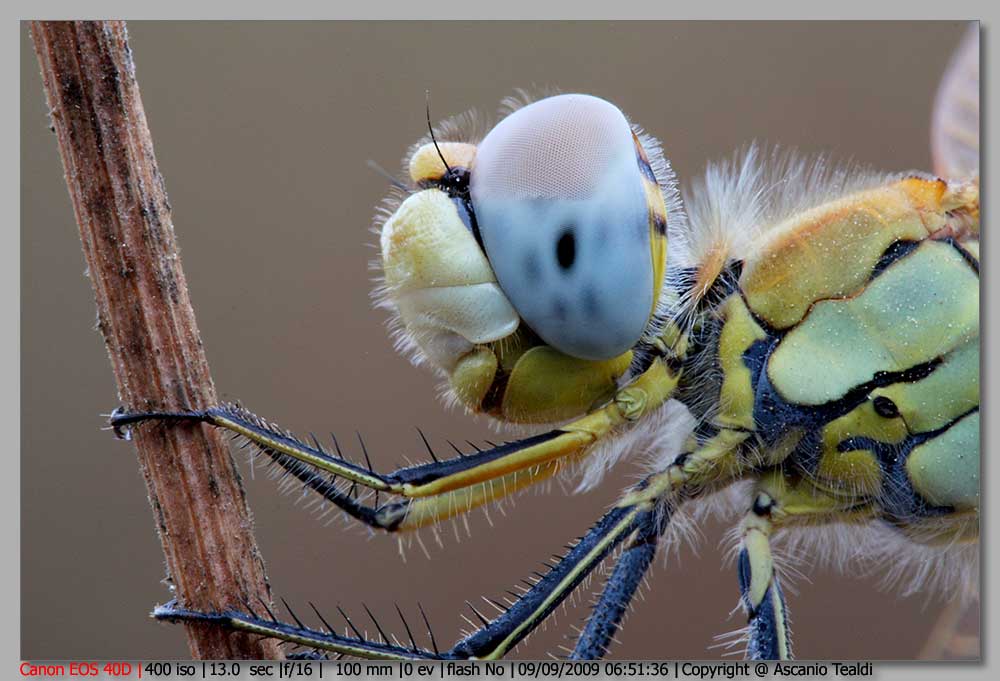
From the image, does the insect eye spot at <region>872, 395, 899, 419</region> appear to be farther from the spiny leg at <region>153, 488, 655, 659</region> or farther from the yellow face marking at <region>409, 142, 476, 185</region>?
the yellow face marking at <region>409, 142, 476, 185</region>

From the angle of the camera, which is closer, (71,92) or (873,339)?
(71,92)

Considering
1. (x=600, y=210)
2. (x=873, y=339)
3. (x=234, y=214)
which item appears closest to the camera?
(x=600, y=210)

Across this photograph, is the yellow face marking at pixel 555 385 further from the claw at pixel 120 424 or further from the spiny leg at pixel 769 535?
the claw at pixel 120 424

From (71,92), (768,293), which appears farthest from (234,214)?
(768,293)

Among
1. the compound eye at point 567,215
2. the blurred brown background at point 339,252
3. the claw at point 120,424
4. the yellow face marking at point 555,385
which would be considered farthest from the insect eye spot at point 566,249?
the claw at point 120,424

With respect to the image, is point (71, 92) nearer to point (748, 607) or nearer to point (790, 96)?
point (748, 607)

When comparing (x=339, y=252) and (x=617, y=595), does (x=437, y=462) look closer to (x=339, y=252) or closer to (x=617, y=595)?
(x=617, y=595)
